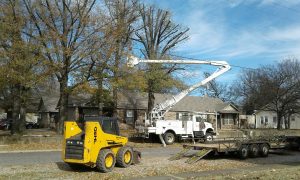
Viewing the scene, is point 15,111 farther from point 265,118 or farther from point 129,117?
point 265,118

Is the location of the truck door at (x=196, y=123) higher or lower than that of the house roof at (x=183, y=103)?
lower

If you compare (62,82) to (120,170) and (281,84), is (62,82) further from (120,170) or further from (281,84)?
(281,84)

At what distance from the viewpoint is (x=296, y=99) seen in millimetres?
62125

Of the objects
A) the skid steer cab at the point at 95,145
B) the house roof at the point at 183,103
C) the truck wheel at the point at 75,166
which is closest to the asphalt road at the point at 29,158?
the truck wheel at the point at 75,166

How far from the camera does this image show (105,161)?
1552cm

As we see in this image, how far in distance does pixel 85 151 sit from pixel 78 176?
92 centimetres

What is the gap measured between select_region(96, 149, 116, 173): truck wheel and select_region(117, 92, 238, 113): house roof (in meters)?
35.9

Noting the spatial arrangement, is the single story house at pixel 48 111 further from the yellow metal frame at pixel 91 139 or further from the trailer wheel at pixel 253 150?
the yellow metal frame at pixel 91 139

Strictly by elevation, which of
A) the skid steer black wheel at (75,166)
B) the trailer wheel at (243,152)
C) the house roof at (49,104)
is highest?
the house roof at (49,104)

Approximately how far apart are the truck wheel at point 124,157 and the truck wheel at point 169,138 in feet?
49.5

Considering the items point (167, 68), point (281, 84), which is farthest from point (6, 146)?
point (281, 84)

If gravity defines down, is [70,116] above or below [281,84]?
below

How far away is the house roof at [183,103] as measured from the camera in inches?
2155

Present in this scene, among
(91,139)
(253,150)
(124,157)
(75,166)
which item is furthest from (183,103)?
(91,139)
